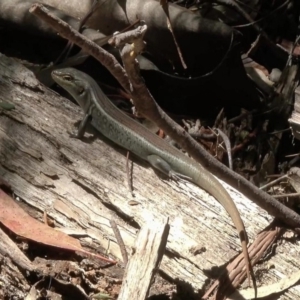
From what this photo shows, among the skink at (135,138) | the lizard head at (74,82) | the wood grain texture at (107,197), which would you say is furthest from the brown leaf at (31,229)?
the lizard head at (74,82)

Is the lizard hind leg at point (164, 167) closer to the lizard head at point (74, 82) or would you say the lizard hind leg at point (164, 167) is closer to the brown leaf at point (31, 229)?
the brown leaf at point (31, 229)

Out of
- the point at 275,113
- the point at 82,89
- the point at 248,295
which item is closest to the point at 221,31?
the point at 275,113

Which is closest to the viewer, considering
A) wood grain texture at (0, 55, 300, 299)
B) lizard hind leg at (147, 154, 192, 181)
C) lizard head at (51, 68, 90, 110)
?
wood grain texture at (0, 55, 300, 299)

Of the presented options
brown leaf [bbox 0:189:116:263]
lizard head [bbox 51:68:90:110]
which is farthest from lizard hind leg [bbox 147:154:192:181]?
lizard head [bbox 51:68:90:110]

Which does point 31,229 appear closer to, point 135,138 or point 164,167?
point 164,167

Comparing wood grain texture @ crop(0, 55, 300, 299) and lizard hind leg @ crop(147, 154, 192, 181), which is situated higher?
lizard hind leg @ crop(147, 154, 192, 181)

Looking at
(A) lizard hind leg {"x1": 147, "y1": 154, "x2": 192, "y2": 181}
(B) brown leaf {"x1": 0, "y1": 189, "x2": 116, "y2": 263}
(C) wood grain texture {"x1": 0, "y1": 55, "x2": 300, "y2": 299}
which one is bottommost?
(B) brown leaf {"x1": 0, "y1": 189, "x2": 116, "y2": 263}

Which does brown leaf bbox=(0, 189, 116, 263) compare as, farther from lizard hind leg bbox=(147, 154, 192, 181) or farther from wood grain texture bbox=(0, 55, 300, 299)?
lizard hind leg bbox=(147, 154, 192, 181)
